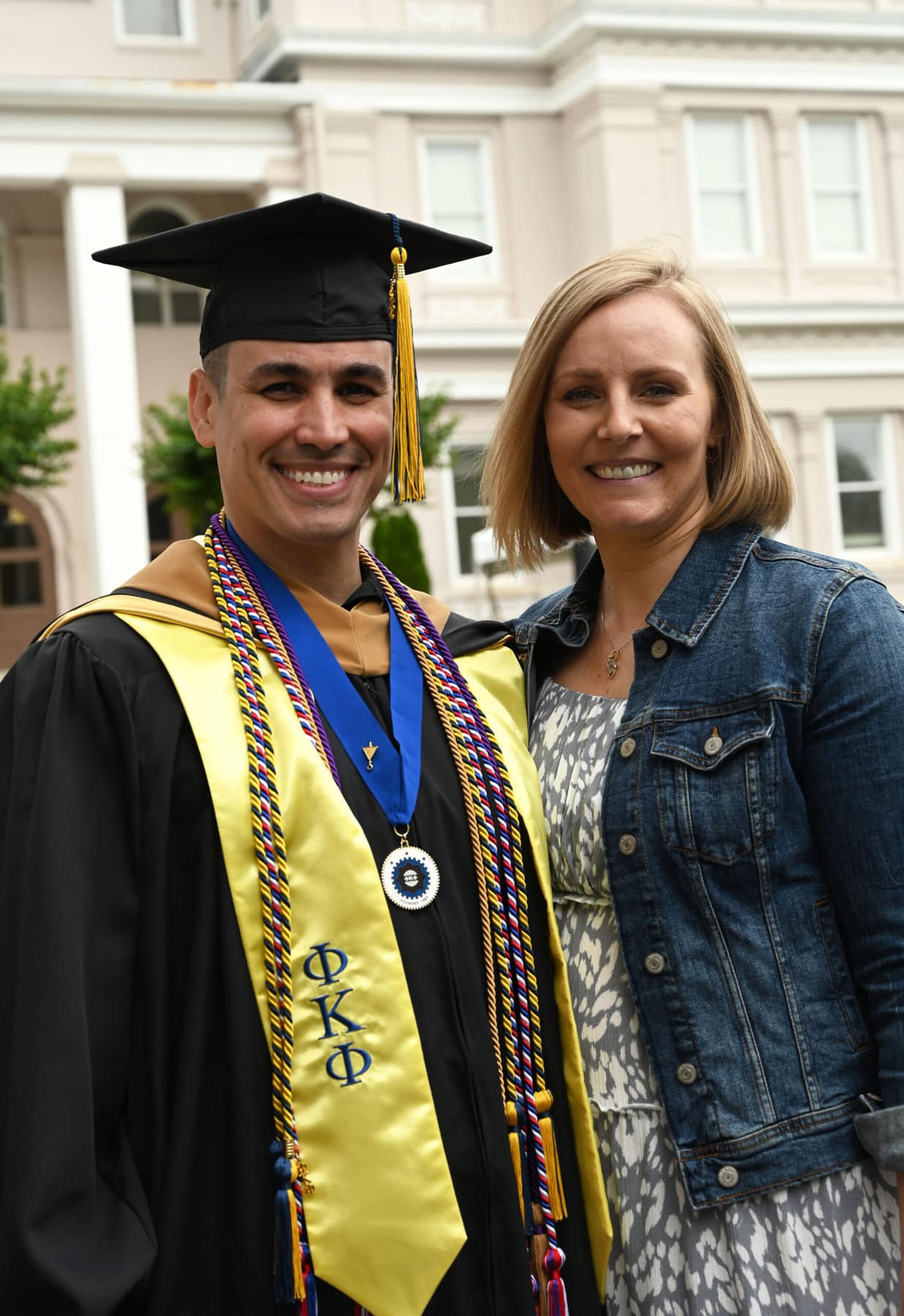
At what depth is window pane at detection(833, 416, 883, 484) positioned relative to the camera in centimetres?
2084

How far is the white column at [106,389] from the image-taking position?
1750 cm

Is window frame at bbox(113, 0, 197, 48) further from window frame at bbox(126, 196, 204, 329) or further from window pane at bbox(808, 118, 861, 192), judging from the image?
window pane at bbox(808, 118, 861, 192)

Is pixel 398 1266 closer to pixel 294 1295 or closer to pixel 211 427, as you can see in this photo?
pixel 294 1295

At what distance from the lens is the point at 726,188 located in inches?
794

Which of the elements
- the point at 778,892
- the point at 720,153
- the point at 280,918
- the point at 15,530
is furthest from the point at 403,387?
the point at 720,153

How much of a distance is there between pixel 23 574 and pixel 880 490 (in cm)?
1177

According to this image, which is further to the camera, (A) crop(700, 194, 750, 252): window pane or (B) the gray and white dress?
(A) crop(700, 194, 750, 252): window pane

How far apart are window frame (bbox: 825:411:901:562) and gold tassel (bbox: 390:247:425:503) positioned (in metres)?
18.5

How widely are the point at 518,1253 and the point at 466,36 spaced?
19.0 meters

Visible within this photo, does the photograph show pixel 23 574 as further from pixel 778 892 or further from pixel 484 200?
pixel 778 892

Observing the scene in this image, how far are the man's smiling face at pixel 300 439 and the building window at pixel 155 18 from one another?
19.8 meters

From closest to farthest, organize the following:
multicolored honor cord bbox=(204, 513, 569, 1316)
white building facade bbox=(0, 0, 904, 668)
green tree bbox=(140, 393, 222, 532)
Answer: multicolored honor cord bbox=(204, 513, 569, 1316) < green tree bbox=(140, 393, 222, 532) < white building facade bbox=(0, 0, 904, 668)

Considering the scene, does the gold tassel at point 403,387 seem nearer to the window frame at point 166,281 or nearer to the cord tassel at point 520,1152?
the cord tassel at point 520,1152

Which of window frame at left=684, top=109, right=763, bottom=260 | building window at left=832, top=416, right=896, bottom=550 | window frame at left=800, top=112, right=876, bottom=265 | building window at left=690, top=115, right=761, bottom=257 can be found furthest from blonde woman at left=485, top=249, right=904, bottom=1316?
window frame at left=800, top=112, right=876, bottom=265
